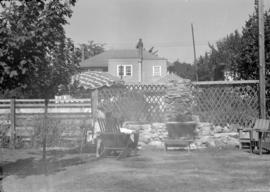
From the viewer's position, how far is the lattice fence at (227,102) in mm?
14281

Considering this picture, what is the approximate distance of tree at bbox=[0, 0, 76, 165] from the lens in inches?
294

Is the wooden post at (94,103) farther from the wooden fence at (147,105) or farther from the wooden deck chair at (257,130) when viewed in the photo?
the wooden deck chair at (257,130)

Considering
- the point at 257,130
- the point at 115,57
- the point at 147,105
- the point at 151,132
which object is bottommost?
the point at 151,132

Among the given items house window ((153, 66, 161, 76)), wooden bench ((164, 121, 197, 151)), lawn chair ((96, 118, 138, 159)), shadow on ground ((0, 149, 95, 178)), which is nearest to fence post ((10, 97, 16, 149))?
shadow on ground ((0, 149, 95, 178))

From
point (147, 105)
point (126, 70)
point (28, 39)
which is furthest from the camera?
point (126, 70)

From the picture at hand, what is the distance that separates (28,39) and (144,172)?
9.80 ft

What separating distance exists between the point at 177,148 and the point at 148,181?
5378 mm

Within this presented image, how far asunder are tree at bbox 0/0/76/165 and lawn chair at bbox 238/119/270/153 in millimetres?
5377

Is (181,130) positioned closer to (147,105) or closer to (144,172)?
(147,105)

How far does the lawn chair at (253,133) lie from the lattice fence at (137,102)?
8.34 feet

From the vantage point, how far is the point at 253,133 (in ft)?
40.2

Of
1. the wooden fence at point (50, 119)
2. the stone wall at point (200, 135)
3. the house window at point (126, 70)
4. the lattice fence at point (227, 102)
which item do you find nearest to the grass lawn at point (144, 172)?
the stone wall at point (200, 135)

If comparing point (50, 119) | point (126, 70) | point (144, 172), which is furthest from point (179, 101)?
point (126, 70)

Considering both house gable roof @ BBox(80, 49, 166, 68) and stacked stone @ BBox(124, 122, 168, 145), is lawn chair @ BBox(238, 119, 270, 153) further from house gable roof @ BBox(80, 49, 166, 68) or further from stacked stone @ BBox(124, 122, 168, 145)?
house gable roof @ BBox(80, 49, 166, 68)
